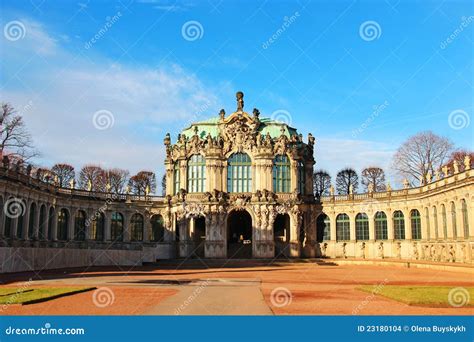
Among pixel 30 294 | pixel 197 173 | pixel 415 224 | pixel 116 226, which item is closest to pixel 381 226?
pixel 415 224

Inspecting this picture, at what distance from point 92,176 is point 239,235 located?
29.5 meters

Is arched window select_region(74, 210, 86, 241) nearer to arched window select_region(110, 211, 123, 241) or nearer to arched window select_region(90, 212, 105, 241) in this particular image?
arched window select_region(90, 212, 105, 241)

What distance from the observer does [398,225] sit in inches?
2741

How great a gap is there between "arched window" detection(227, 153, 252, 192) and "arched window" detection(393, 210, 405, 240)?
801 inches

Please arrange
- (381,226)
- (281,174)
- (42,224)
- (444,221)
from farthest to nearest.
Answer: (281,174) → (381,226) → (42,224) → (444,221)

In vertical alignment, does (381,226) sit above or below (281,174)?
below

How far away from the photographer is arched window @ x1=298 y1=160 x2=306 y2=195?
242 ft

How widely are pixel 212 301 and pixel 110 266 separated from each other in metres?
34.0

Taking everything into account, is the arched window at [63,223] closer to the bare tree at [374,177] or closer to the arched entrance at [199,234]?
the arched entrance at [199,234]

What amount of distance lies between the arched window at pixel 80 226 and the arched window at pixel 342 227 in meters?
36.0

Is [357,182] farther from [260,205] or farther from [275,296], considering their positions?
[275,296]

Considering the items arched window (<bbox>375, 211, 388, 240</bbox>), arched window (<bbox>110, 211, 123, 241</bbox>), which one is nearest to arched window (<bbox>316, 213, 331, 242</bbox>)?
arched window (<bbox>375, 211, 388, 240</bbox>)

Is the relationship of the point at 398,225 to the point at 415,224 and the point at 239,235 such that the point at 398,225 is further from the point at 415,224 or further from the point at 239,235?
the point at 239,235

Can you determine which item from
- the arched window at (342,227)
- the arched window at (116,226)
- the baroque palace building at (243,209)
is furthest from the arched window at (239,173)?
the arched window at (116,226)
